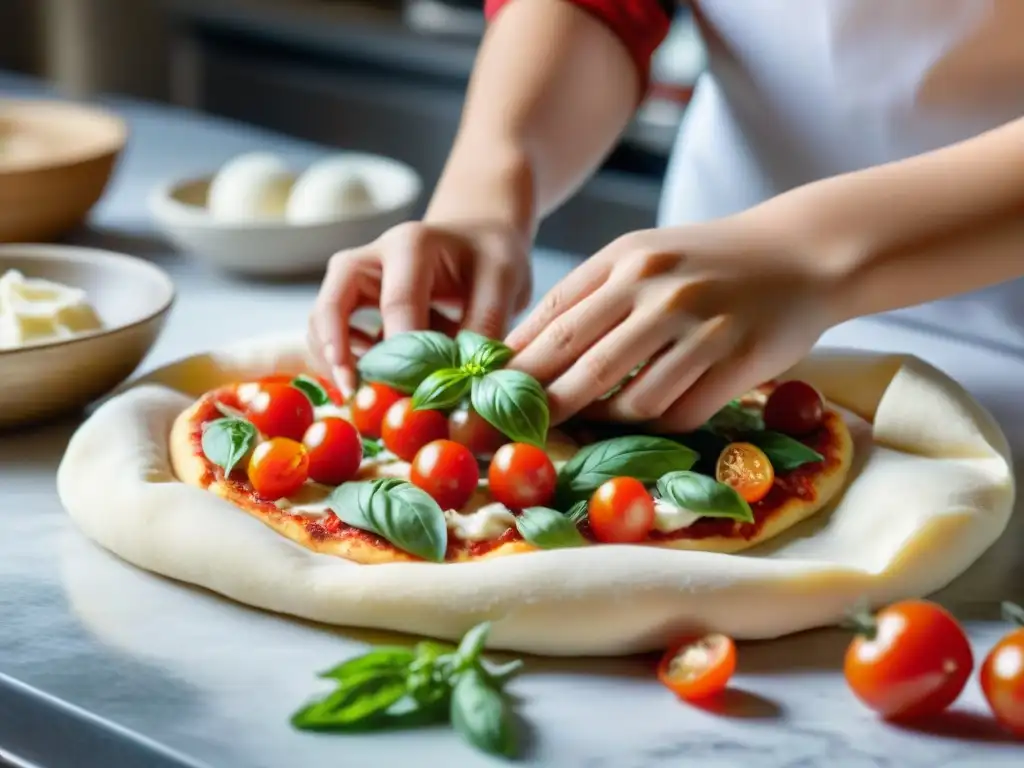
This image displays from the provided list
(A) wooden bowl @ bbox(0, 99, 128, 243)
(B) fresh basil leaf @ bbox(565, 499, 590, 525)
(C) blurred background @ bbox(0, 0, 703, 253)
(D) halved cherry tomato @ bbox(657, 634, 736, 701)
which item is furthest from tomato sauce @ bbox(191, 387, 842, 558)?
(C) blurred background @ bbox(0, 0, 703, 253)

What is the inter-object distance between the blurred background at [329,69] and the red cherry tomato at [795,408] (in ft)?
5.72

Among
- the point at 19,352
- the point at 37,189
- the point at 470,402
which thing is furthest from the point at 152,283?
the point at 470,402

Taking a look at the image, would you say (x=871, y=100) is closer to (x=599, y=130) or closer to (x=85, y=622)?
(x=599, y=130)

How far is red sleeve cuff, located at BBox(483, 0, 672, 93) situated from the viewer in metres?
1.47

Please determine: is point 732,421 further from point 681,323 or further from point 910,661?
point 910,661

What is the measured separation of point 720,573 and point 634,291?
9.4 inches

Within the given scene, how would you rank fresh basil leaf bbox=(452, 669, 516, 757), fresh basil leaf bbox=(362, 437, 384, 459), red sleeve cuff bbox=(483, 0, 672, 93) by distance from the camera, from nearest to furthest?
fresh basil leaf bbox=(452, 669, 516, 757) → fresh basil leaf bbox=(362, 437, 384, 459) → red sleeve cuff bbox=(483, 0, 672, 93)

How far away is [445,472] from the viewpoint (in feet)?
3.20

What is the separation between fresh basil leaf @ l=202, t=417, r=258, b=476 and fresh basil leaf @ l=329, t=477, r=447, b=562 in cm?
11

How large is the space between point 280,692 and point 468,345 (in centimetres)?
34

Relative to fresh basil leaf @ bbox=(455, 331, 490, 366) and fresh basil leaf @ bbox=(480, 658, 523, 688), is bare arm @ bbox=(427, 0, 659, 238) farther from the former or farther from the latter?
fresh basil leaf @ bbox=(480, 658, 523, 688)

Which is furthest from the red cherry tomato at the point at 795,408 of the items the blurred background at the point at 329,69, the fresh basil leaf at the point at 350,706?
the blurred background at the point at 329,69

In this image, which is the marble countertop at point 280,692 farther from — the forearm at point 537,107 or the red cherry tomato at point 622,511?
the forearm at point 537,107

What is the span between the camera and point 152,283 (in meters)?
1.38
